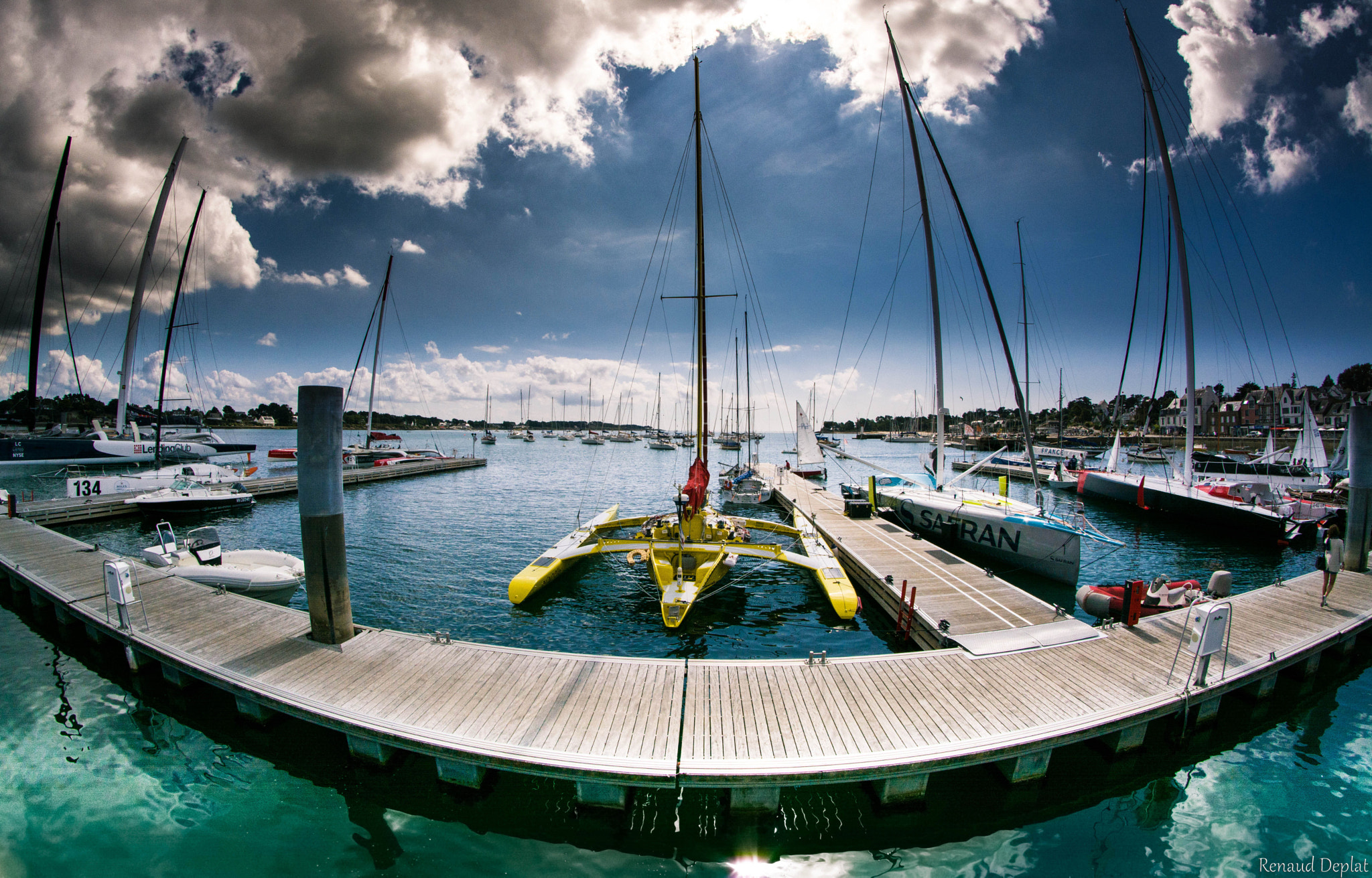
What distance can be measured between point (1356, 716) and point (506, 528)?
2581 centimetres

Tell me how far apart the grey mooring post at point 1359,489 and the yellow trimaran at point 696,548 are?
13017mm

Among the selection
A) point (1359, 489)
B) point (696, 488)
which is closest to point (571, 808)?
point (696, 488)

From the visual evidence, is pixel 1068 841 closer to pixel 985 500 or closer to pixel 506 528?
pixel 985 500

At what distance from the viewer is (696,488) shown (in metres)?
14.0

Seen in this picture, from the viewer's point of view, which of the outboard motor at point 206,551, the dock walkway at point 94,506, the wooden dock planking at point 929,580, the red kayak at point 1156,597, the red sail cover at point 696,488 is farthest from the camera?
the dock walkway at point 94,506

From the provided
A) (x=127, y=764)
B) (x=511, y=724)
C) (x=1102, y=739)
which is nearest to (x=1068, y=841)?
(x=1102, y=739)

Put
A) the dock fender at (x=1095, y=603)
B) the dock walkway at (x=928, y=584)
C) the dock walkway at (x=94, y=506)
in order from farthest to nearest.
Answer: the dock walkway at (x=94, y=506)
the dock fender at (x=1095, y=603)
the dock walkway at (x=928, y=584)

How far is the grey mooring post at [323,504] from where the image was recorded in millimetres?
8031

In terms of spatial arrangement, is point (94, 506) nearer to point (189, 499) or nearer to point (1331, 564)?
point (189, 499)

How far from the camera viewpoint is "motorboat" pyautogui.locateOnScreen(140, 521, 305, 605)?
12.3m

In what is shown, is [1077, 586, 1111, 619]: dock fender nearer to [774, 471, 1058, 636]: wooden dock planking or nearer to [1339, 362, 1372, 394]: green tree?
[774, 471, 1058, 636]: wooden dock planking

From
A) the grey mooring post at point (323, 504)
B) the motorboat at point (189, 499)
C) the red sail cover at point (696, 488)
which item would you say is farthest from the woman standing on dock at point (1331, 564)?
the motorboat at point (189, 499)

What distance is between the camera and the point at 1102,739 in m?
7.39

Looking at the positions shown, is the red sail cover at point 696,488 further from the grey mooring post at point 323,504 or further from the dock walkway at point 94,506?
the dock walkway at point 94,506
